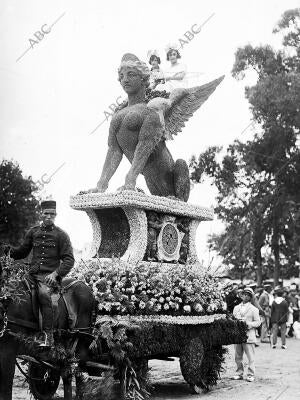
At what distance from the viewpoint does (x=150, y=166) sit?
31.9ft

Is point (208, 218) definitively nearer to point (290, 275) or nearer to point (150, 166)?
point (150, 166)

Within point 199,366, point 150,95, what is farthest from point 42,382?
point 150,95

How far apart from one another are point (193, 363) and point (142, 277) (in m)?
1.58

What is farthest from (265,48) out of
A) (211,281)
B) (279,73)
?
(211,281)

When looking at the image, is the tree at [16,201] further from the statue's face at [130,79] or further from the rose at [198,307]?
the rose at [198,307]

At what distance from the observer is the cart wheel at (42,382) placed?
295 inches

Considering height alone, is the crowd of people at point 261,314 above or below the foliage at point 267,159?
below

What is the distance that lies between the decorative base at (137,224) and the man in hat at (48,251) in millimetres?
1204

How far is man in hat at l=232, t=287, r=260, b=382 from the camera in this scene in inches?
411

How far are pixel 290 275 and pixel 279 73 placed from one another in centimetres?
2187

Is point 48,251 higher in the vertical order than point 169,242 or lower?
lower

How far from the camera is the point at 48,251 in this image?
23.7 feet

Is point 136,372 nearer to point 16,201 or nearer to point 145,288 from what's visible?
point 145,288

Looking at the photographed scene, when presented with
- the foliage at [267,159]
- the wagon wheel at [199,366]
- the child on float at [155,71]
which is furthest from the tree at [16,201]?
the wagon wheel at [199,366]
